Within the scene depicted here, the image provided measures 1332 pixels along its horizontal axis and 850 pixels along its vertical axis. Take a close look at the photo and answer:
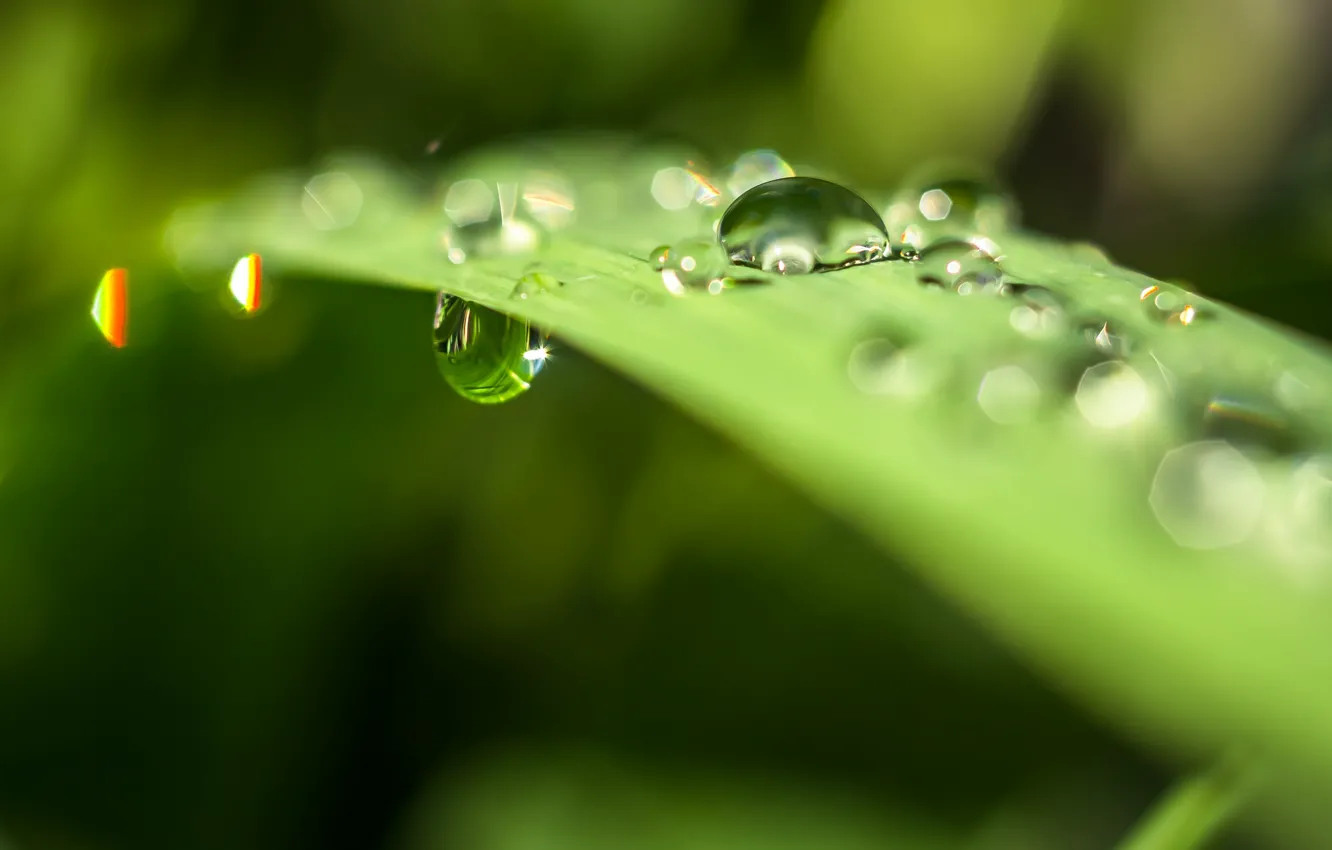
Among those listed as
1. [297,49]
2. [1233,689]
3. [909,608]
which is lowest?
[1233,689]

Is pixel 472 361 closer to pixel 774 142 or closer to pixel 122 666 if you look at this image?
pixel 122 666

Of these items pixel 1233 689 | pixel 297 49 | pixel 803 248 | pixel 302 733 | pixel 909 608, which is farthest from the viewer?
pixel 297 49

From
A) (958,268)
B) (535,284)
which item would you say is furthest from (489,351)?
(958,268)

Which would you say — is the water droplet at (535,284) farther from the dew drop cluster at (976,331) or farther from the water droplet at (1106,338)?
the water droplet at (1106,338)

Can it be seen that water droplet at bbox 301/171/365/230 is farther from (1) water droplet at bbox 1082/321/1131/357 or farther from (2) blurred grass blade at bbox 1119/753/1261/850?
(2) blurred grass blade at bbox 1119/753/1261/850

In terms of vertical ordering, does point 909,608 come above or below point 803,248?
above

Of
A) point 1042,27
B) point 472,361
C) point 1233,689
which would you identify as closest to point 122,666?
point 472,361

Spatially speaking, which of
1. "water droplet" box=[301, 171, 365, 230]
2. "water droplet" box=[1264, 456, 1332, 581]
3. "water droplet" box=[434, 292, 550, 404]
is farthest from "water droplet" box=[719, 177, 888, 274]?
"water droplet" box=[301, 171, 365, 230]

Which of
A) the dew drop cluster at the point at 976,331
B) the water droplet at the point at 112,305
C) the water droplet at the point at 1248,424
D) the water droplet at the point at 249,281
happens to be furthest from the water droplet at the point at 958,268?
the water droplet at the point at 112,305
